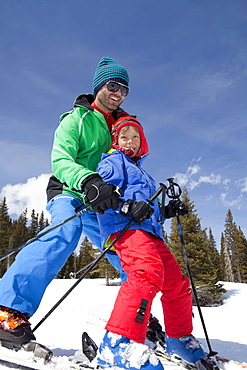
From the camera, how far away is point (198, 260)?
17.5 meters

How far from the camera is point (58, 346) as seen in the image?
259 cm

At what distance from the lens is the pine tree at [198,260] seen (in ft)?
Answer: 55.7

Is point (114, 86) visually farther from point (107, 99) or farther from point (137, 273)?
point (137, 273)

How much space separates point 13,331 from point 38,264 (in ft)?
1.70

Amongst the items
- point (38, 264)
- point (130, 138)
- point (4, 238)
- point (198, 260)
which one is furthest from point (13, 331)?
point (4, 238)

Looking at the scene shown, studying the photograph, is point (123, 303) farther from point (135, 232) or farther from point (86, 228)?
point (86, 228)

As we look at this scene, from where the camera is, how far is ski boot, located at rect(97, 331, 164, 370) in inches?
64.1

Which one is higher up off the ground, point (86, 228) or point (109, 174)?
point (109, 174)

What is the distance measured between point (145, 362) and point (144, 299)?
0.37 meters

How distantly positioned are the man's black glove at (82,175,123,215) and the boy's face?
834mm

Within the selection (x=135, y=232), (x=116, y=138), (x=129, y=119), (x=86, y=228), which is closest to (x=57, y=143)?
(x=116, y=138)

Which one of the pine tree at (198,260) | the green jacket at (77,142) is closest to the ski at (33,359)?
the green jacket at (77,142)

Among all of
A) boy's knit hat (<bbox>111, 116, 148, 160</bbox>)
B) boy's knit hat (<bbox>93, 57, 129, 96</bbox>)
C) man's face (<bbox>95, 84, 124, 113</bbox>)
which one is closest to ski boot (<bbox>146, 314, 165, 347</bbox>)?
boy's knit hat (<bbox>111, 116, 148, 160</bbox>)

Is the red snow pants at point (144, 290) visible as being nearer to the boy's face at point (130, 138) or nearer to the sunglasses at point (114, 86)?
the boy's face at point (130, 138)
